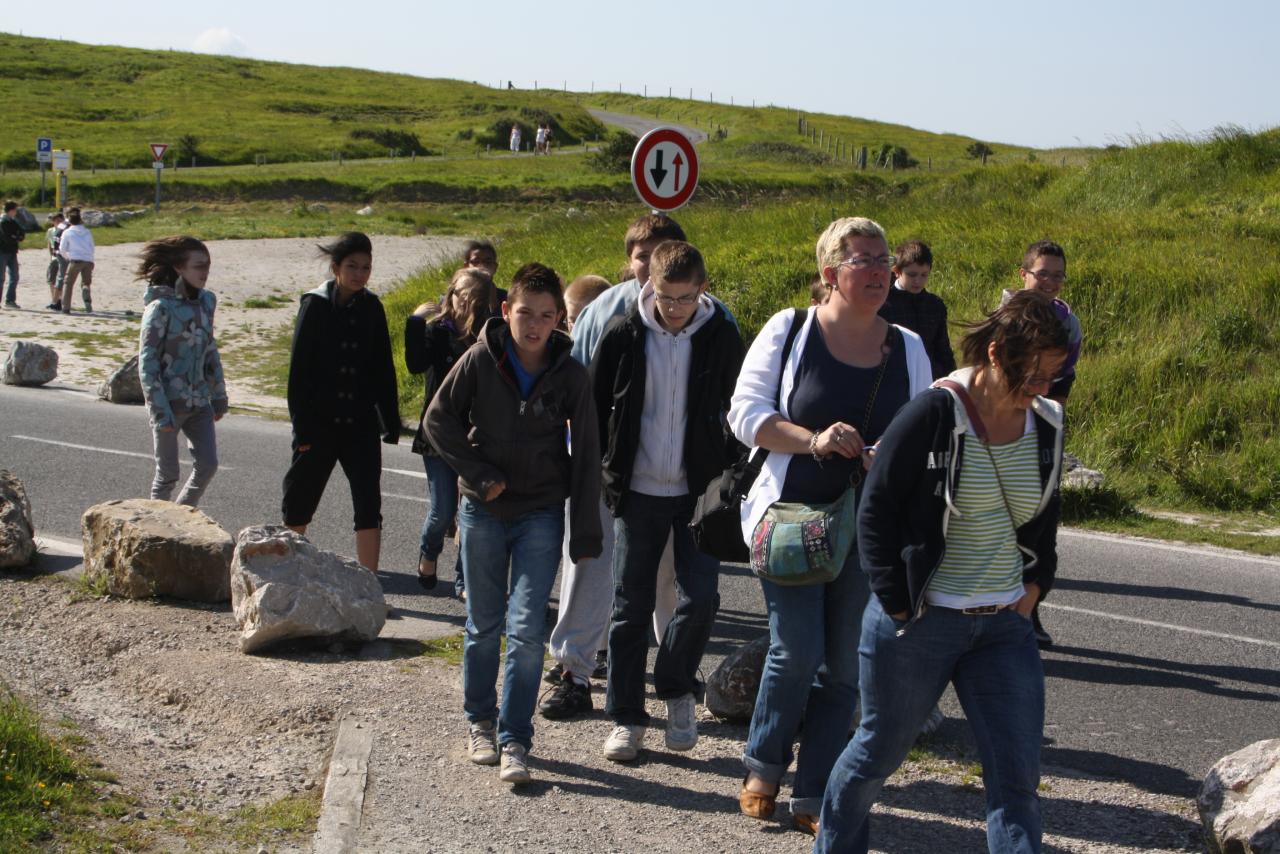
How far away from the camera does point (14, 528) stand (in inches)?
303

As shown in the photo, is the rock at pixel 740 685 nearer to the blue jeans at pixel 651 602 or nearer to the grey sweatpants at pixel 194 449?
the blue jeans at pixel 651 602

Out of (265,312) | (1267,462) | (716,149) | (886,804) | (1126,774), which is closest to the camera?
(886,804)

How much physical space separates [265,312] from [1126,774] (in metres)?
22.4

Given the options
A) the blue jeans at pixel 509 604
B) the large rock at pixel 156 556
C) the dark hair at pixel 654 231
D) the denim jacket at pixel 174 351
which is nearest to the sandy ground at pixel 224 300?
the denim jacket at pixel 174 351

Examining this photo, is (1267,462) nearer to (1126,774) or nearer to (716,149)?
(1126,774)

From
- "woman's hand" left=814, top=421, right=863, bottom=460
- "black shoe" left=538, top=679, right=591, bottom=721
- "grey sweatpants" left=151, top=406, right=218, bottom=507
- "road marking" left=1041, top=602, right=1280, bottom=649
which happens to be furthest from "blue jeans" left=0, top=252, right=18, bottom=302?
"woman's hand" left=814, top=421, right=863, bottom=460

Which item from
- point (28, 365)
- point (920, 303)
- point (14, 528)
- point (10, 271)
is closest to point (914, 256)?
point (920, 303)

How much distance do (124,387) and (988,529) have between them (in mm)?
13795

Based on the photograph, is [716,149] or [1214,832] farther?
[716,149]

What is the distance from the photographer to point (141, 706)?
5945 mm

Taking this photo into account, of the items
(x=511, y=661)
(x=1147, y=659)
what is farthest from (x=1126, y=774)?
(x=511, y=661)

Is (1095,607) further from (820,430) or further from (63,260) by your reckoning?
(63,260)

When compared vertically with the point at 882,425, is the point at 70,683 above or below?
below

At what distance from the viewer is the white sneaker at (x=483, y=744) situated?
206 inches
